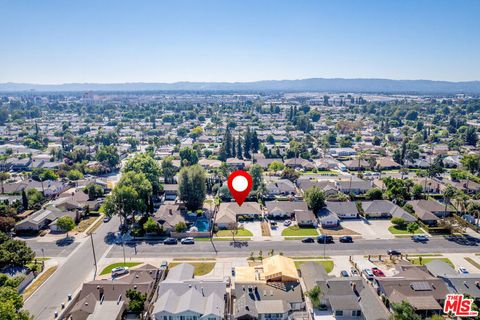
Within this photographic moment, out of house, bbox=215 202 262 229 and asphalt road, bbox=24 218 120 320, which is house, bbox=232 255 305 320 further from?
asphalt road, bbox=24 218 120 320

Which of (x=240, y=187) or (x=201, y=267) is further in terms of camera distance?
(x=240, y=187)

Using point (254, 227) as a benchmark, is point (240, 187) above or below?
above

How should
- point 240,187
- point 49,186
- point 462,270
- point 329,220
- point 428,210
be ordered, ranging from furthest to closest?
point 49,186 → point 428,210 → point 329,220 → point 240,187 → point 462,270

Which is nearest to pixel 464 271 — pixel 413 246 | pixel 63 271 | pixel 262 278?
pixel 413 246

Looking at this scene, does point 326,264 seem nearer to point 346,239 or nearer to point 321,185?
point 346,239

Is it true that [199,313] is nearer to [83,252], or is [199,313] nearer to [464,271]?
[83,252]

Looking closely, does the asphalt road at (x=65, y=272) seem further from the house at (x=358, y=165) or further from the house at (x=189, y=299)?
the house at (x=358, y=165)

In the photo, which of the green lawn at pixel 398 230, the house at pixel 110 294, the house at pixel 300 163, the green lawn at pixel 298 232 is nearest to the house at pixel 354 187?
the green lawn at pixel 398 230

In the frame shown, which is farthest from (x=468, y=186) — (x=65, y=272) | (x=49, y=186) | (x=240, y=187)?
(x=49, y=186)
